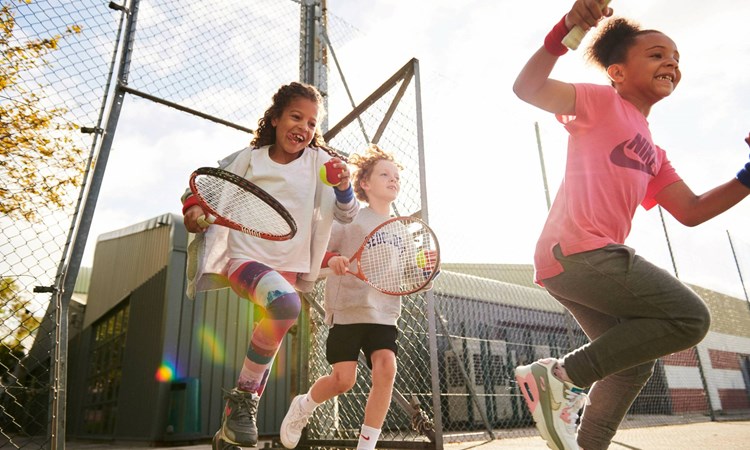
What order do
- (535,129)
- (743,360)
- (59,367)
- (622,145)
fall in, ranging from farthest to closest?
1. (743,360)
2. (535,129)
3. (59,367)
4. (622,145)

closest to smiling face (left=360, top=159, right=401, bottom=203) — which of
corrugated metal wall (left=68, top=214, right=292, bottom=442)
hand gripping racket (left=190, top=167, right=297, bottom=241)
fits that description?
hand gripping racket (left=190, top=167, right=297, bottom=241)

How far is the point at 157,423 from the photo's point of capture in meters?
6.27

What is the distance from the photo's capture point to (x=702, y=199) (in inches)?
79.1

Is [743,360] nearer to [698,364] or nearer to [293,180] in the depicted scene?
[698,364]

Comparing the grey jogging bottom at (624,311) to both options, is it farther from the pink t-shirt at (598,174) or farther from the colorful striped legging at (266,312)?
the colorful striped legging at (266,312)

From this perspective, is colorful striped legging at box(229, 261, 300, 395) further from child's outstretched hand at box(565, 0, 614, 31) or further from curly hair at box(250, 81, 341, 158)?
child's outstretched hand at box(565, 0, 614, 31)

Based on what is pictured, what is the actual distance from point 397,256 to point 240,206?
0.89 m

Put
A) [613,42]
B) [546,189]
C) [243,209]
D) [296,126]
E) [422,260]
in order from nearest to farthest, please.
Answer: [613,42] < [243,209] < [296,126] < [422,260] < [546,189]

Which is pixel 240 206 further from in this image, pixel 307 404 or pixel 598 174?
pixel 598 174

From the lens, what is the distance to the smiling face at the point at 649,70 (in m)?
1.96

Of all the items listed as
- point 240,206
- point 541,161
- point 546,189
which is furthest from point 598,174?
point 541,161

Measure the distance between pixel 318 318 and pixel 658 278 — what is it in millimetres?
3067

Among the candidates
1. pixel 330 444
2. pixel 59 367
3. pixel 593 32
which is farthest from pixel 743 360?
pixel 59 367

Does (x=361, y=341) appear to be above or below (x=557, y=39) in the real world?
below
